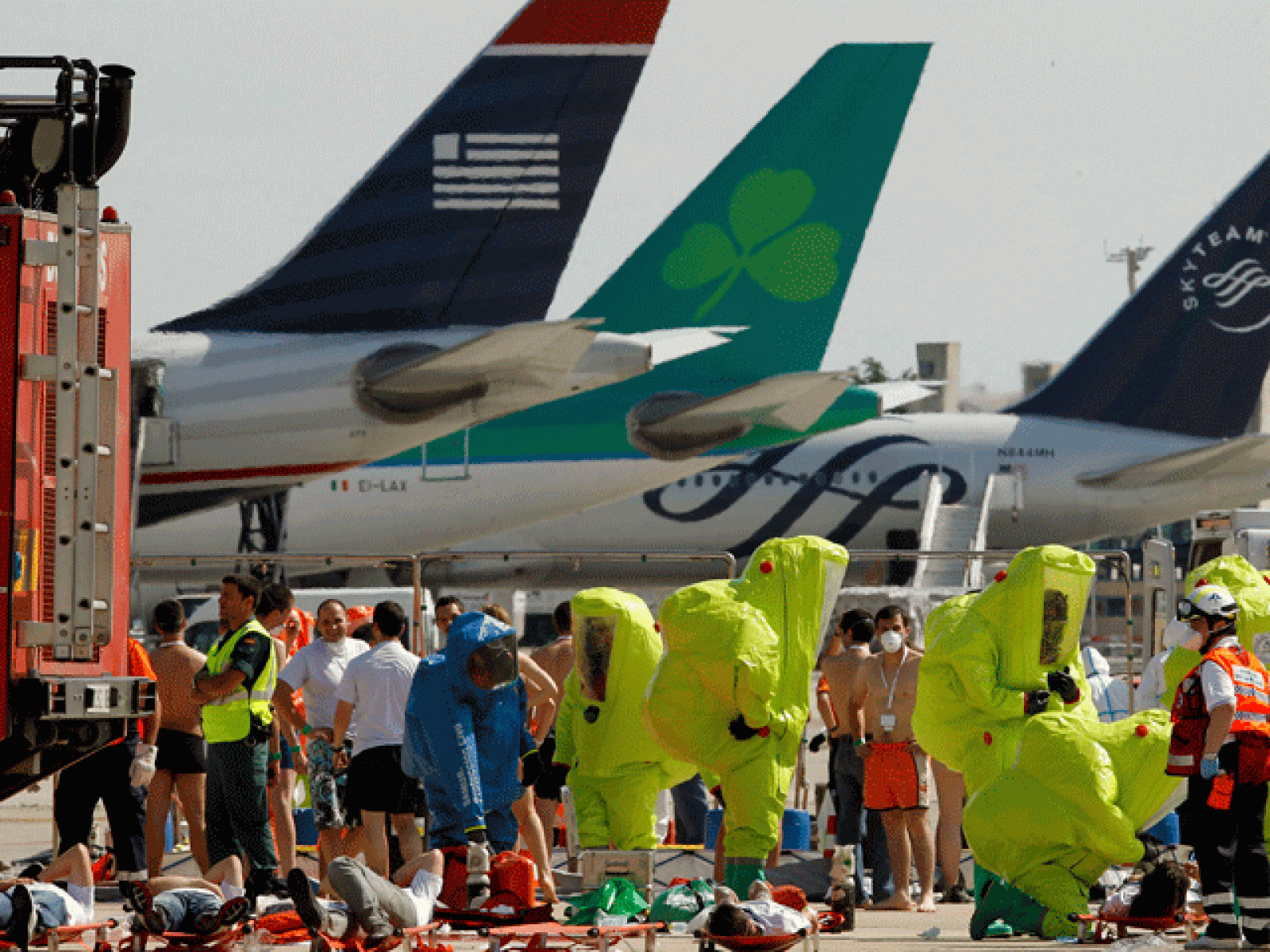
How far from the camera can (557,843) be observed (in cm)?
1202

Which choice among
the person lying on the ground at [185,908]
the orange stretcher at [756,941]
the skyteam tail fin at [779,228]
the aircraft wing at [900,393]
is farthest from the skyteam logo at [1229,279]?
the person lying on the ground at [185,908]

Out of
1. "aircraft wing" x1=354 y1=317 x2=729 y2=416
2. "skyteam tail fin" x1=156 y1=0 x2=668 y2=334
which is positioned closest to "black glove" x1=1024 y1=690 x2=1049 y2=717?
"aircraft wing" x1=354 y1=317 x2=729 y2=416

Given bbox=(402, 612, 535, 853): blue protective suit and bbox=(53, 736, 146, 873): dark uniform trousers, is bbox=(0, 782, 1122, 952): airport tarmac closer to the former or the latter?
bbox=(53, 736, 146, 873): dark uniform trousers

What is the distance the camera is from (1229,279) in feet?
114

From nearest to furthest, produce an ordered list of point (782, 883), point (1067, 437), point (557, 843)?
point (782, 883)
point (557, 843)
point (1067, 437)

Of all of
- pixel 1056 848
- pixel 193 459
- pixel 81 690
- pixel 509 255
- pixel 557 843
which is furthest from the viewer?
pixel 509 255

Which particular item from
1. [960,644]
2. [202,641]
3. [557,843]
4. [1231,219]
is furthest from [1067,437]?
[960,644]

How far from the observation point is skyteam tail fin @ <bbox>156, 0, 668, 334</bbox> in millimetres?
22781

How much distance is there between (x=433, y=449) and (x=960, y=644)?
70.1ft

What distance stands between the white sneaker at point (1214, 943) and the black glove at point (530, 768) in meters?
2.60

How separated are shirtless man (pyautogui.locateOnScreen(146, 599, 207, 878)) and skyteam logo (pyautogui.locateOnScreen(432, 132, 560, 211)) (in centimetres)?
1399

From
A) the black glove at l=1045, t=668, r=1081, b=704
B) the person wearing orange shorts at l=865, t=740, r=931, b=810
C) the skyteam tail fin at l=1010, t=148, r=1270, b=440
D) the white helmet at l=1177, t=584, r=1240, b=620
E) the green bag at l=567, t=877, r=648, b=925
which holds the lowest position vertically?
the green bag at l=567, t=877, r=648, b=925

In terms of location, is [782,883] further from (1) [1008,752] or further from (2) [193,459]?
(2) [193,459]

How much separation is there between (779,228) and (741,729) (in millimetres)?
21870
